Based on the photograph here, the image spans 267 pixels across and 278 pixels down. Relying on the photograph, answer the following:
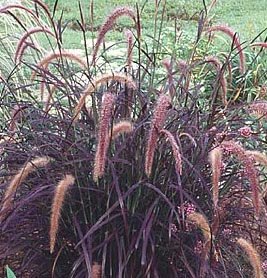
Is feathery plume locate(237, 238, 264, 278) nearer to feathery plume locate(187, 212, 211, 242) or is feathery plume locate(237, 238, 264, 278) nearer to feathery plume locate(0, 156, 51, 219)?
feathery plume locate(187, 212, 211, 242)

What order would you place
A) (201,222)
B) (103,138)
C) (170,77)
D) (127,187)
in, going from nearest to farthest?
(103,138) < (201,222) < (127,187) < (170,77)

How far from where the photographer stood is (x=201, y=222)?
8.16ft

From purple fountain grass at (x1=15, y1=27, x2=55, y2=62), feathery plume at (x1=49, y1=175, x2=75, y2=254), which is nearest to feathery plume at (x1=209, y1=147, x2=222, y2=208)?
feathery plume at (x1=49, y1=175, x2=75, y2=254)

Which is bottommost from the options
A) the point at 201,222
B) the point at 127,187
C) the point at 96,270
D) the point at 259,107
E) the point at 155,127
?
the point at 96,270

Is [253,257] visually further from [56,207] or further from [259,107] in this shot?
[56,207]

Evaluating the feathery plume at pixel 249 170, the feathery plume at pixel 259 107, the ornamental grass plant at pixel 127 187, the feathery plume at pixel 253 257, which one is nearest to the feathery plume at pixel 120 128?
the ornamental grass plant at pixel 127 187

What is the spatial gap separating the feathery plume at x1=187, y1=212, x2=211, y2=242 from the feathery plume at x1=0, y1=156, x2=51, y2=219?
0.54 m

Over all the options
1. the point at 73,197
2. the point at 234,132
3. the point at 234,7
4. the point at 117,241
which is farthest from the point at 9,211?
the point at 234,7

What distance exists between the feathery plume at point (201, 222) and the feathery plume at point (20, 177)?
0.54 metres

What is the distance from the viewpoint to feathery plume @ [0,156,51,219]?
2514mm

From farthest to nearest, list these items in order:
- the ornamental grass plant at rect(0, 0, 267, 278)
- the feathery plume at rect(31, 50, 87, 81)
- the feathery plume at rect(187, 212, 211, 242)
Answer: the feathery plume at rect(31, 50, 87, 81) → the ornamental grass plant at rect(0, 0, 267, 278) → the feathery plume at rect(187, 212, 211, 242)

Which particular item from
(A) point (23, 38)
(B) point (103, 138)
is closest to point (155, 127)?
(B) point (103, 138)

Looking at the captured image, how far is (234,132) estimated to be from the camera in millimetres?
2846

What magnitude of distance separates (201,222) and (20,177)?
614mm
